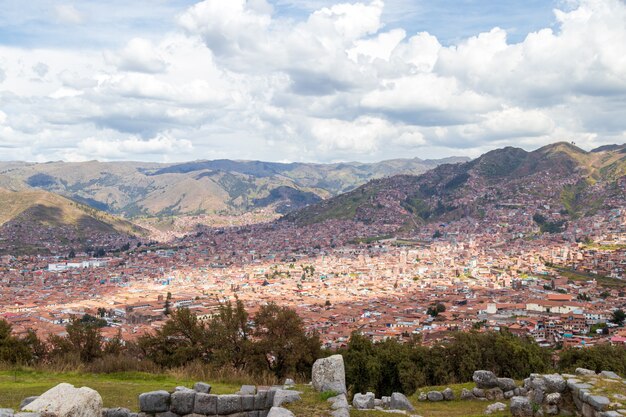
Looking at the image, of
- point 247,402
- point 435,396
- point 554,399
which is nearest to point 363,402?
point 247,402

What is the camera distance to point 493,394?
583 inches

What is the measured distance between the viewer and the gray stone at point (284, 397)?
10.2 m

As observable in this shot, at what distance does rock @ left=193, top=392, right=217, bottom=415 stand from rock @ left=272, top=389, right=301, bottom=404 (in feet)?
4.57

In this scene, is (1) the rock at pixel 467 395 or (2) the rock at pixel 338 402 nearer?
(2) the rock at pixel 338 402

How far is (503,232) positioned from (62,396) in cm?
16968

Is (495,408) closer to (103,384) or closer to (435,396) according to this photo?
(435,396)

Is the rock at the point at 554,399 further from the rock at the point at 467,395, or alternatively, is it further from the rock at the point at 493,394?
the rock at the point at 467,395

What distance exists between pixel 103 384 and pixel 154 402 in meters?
4.13

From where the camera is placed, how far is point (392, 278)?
107312mm

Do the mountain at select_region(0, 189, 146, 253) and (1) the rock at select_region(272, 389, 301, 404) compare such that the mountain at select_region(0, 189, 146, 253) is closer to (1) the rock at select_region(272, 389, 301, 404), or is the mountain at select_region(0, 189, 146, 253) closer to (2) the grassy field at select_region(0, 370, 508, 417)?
(2) the grassy field at select_region(0, 370, 508, 417)

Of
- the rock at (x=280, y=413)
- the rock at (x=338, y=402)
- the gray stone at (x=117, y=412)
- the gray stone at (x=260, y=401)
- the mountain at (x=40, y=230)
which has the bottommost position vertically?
the mountain at (x=40, y=230)

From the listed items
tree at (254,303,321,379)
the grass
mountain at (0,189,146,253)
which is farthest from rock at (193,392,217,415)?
mountain at (0,189,146,253)

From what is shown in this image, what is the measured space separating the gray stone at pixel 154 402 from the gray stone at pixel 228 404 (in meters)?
1.21

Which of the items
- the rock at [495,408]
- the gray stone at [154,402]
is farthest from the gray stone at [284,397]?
the rock at [495,408]
